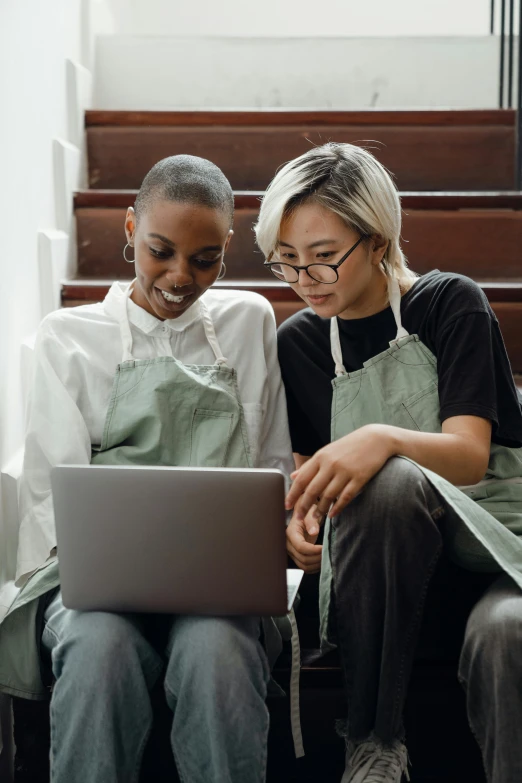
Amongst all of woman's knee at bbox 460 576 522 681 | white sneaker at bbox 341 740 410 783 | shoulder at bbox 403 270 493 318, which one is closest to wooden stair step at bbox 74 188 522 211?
shoulder at bbox 403 270 493 318

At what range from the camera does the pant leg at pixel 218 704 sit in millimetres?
1196

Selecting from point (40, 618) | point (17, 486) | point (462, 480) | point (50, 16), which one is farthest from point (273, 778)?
point (50, 16)

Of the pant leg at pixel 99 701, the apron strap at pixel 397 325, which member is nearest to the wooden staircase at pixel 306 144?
the apron strap at pixel 397 325

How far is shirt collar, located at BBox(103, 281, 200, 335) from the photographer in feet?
5.30

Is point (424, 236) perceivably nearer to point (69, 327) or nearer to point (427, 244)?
point (427, 244)

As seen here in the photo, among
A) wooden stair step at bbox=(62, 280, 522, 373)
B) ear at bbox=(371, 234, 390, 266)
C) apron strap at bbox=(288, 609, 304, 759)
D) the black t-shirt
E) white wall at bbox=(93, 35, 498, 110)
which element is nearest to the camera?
apron strap at bbox=(288, 609, 304, 759)

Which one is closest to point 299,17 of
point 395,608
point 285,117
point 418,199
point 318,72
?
point 318,72

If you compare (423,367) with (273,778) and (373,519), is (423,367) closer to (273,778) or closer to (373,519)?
(373,519)

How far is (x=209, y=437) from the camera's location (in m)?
1.54

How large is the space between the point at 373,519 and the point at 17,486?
0.77 m

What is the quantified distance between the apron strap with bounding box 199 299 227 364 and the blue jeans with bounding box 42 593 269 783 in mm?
514

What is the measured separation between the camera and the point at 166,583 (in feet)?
3.89

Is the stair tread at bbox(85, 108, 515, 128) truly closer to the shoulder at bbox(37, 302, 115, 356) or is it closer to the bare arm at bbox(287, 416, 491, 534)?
the shoulder at bbox(37, 302, 115, 356)

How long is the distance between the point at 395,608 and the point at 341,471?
0.20 m
